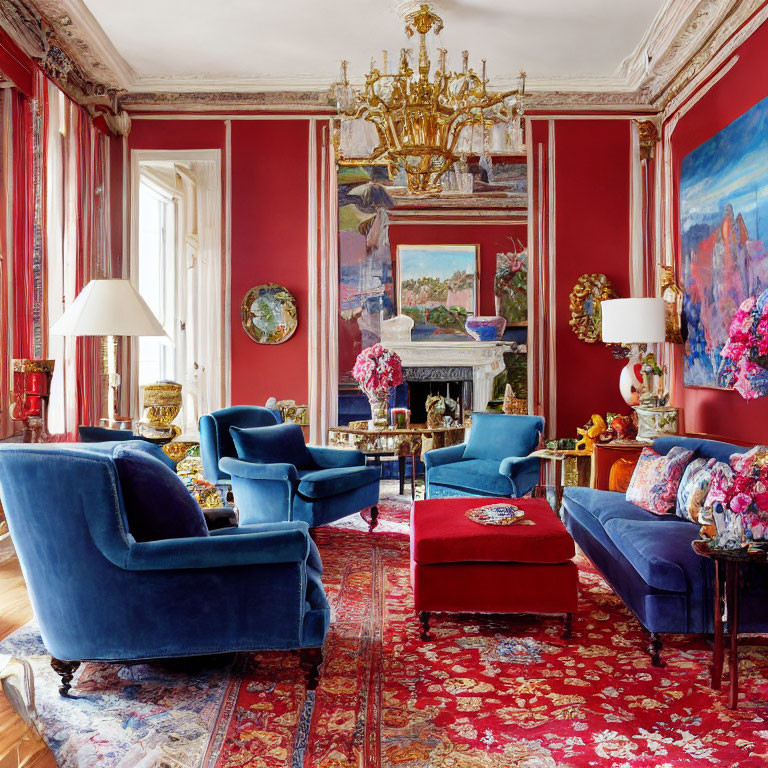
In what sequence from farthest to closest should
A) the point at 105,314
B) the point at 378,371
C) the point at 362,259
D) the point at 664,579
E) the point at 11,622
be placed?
1. the point at 362,259
2. the point at 378,371
3. the point at 105,314
4. the point at 11,622
5. the point at 664,579

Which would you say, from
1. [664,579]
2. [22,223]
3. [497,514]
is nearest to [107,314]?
[22,223]

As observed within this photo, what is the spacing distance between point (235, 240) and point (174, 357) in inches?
85.2

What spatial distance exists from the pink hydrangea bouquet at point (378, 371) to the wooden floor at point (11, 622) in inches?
112

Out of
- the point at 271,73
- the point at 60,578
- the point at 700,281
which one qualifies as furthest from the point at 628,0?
the point at 60,578

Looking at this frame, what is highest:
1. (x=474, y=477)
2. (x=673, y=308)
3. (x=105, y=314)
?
(x=673, y=308)

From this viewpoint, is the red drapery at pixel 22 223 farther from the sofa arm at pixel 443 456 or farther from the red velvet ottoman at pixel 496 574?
the red velvet ottoman at pixel 496 574

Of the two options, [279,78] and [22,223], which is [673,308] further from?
[22,223]

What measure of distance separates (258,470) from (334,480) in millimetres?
496

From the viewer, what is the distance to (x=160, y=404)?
5.33 m

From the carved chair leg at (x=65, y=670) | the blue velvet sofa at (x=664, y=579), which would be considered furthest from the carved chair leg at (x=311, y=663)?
the blue velvet sofa at (x=664, y=579)

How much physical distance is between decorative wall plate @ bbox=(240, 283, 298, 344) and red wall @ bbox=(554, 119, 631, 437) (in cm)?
258

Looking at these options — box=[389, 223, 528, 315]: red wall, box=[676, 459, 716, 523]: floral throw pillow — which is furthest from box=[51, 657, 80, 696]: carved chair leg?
box=[389, 223, 528, 315]: red wall

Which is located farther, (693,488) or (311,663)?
(693,488)

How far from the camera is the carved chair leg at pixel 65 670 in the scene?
288cm
